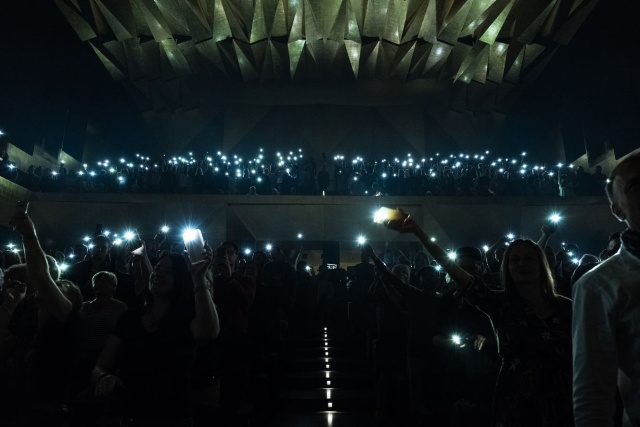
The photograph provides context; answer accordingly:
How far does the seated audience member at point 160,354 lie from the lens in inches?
87.8

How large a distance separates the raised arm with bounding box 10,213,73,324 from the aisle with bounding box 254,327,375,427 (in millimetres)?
2412

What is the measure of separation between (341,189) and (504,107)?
11539 mm

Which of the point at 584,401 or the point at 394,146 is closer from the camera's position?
the point at 584,401

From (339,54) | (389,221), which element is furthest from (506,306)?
(339,54)

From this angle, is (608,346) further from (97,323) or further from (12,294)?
(12,294)

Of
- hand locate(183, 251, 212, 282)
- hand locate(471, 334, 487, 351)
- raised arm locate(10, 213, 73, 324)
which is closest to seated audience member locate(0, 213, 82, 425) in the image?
raised arm locate(10, 213, 73, 324)

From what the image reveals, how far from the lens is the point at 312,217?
47.0ft

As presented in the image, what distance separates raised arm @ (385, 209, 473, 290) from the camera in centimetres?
233

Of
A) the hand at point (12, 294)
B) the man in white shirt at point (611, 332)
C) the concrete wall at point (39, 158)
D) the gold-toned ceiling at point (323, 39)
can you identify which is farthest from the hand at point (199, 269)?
the gold-toned ceiling at point (323, 39)

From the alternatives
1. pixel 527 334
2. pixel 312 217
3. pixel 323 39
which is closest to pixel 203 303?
pixel 527 334

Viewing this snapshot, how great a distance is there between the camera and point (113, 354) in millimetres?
2305

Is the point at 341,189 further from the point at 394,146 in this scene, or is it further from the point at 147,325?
the point at 147,325

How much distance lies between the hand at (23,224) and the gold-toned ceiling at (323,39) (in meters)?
17.7

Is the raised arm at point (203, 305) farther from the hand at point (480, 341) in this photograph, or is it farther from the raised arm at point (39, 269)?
the hand at point (480, 341)
